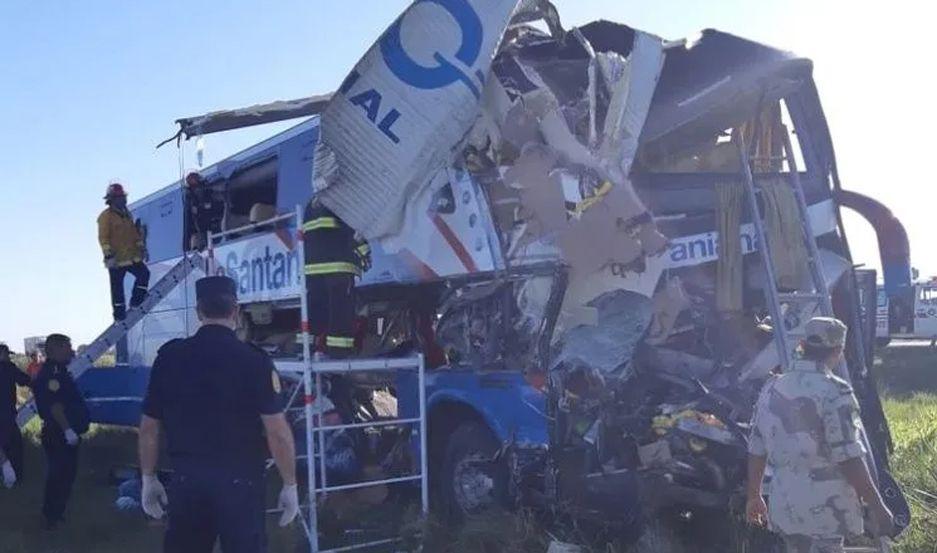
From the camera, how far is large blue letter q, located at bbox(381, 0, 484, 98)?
636 cm

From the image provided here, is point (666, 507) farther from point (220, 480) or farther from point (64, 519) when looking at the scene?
point (64, 519)

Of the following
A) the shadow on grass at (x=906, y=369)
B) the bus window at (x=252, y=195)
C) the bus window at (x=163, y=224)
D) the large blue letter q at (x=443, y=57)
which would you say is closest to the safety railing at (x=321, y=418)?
the large blue letter q at (x=443, y=57)

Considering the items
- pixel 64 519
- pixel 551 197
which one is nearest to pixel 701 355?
pixel 551 197

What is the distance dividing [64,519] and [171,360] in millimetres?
5016

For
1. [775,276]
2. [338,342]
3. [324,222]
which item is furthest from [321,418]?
[775,276]

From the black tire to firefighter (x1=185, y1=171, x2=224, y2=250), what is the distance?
4.51 meters

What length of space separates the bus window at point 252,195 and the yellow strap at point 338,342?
7.32ft

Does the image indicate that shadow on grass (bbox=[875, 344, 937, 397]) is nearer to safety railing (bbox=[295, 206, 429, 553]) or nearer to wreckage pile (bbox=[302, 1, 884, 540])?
wreckage pile (bbox=[302, 1, 884, 540])

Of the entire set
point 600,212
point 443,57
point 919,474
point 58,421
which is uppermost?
point 443,57

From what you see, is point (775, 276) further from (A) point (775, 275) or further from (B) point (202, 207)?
(B) point (202, 207)

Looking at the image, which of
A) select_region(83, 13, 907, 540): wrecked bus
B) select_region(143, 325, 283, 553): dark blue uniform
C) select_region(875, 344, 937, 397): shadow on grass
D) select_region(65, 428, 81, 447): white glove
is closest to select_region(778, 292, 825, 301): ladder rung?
select_region(83, 13, 907, 540): wrecked bus

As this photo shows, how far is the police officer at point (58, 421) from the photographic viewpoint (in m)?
8.27

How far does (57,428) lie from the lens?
332 inches

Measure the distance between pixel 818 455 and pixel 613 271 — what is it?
2054 millimetres
